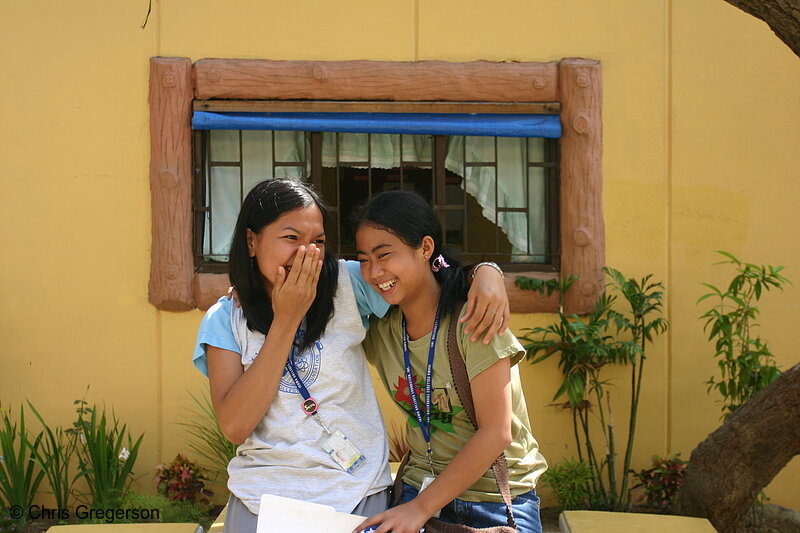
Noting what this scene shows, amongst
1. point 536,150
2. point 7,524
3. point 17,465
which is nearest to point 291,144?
point 536,150

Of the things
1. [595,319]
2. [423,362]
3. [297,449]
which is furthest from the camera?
[595,319]

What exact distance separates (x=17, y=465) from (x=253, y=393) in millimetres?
3201

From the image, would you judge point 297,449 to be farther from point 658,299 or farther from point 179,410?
point 658,299

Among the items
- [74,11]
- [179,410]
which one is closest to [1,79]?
[74,11]

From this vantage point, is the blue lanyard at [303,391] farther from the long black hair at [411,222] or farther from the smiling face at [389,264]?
the long black hair at [411,222]

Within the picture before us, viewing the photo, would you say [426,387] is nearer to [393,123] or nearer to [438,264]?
[438,264]

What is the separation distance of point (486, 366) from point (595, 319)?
2680 millimetres

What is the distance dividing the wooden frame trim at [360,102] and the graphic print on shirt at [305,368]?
8.76 feet

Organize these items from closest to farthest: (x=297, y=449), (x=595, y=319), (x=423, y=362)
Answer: (x=297, y=449), (x=423, y=362), (x=595, y=319)

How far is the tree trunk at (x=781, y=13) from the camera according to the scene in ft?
9.42

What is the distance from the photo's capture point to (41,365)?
16.7 ft

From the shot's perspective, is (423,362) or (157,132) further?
(157,132)

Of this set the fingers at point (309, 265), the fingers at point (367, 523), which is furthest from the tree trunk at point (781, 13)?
the fingers at point (367, 523)

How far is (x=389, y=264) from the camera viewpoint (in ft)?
8.07
